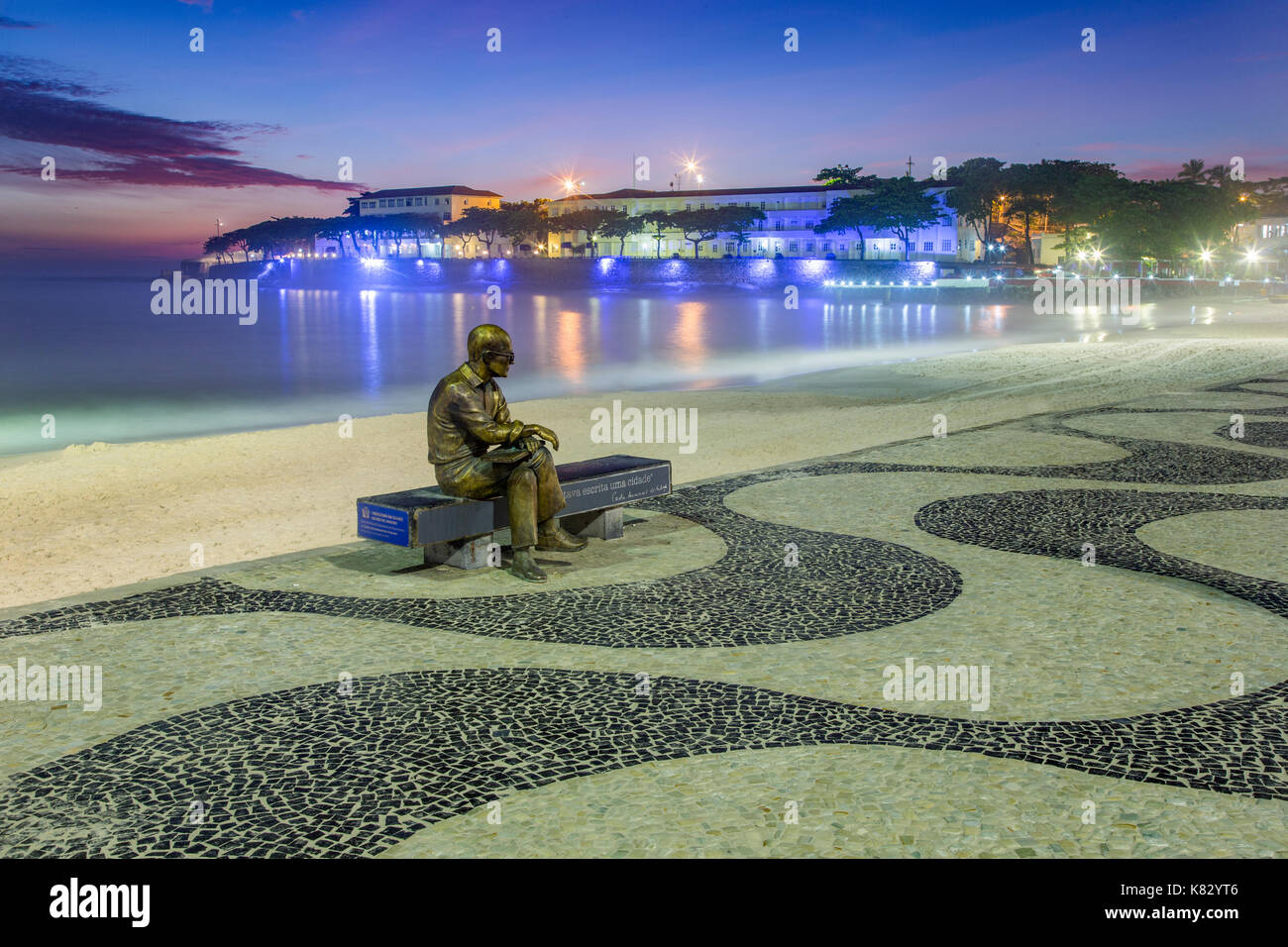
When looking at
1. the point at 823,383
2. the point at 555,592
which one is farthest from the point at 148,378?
the point at 555,592

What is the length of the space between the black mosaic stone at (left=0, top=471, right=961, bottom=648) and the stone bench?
2.09 ft

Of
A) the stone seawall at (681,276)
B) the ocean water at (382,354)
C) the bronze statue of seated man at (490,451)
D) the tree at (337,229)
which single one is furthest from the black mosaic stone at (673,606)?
the tree at (337,229)

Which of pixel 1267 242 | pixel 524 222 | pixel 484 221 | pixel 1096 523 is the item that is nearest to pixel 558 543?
pixel 1096 523

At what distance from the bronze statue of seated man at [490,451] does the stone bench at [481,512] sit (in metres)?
0.21

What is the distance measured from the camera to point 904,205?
104m

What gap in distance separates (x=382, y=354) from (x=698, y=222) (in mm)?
82374

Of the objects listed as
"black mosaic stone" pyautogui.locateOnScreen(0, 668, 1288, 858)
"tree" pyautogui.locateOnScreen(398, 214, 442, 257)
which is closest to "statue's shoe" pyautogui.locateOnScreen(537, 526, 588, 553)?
Answer: "black mosaic stone" pyautogui.locateOnScreen(0, 668, 1288, 858)

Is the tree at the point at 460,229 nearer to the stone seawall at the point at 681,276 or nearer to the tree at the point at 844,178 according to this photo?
the stone seawall at the point at 681,276

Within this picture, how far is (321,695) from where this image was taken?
5.96 meters

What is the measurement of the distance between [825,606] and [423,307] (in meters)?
92.9

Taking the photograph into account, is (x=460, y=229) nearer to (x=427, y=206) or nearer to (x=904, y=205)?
(x=427, y=206)
